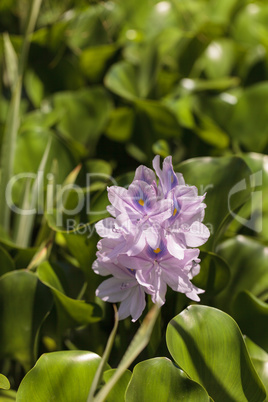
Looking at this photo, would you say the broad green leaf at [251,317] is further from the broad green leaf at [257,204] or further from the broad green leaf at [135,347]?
the broad green leaf at [135,347]

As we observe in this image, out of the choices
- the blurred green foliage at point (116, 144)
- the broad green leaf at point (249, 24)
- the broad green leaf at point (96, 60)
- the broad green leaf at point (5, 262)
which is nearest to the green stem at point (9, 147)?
the blurred green foliage at point (116, 144)

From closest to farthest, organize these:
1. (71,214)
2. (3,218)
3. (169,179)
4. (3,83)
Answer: (169,179) < (71,214) < (3,218) < (3,83)

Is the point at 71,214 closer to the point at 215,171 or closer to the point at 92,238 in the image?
the point at 92,238

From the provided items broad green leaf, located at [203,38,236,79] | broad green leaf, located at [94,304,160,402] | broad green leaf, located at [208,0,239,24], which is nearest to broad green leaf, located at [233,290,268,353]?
broad green leaf, located at [94,304,160,402]

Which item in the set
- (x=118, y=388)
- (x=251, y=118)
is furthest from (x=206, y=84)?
(x=118, y=388)

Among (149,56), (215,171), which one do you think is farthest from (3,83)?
(215,171)
